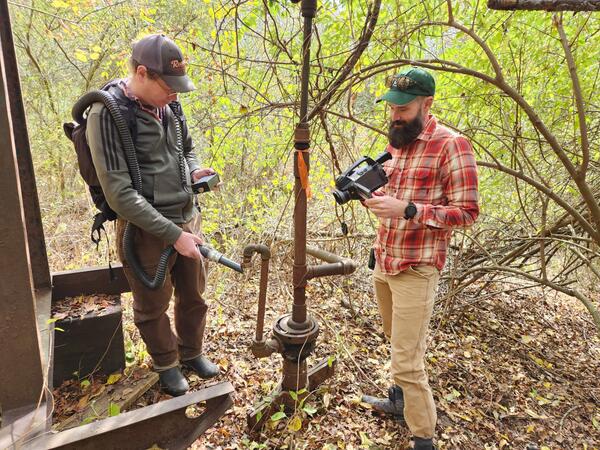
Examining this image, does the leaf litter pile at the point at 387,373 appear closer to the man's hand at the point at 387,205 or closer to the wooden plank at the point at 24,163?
the wooden plank at the point at 24,163

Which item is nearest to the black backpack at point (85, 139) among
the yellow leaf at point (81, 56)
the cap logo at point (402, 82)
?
the cap logo at point (402, 82)

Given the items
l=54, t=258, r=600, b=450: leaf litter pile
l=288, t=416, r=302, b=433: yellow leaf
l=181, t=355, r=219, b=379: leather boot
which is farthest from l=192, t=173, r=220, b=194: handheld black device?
l=288, t=416, r=302, b=433: yellow leaf

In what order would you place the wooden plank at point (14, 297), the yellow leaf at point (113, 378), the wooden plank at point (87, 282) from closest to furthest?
the wooden plank at point (14, 297), the yellow leaf at point (113, 378), the wooden plank at point (87, 282)

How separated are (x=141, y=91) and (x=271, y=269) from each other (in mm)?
2961

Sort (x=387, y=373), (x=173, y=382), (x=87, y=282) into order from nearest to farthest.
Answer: (x=173, y=382) → (x=87, y=282) → (x=387, y=373)

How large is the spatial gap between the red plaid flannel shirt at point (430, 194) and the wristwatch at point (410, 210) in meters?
0.02

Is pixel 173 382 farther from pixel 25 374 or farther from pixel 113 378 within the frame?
pixel 25 374

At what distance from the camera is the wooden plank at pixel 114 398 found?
6.93ft

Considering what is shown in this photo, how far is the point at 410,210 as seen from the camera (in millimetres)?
1983

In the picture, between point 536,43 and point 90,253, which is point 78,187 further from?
point 536,43

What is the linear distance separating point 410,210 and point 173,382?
6.33ft

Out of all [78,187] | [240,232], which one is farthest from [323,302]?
[78,187]

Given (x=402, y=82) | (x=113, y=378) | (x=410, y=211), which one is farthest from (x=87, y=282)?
(x=402, y=82)

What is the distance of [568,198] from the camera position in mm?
4496
